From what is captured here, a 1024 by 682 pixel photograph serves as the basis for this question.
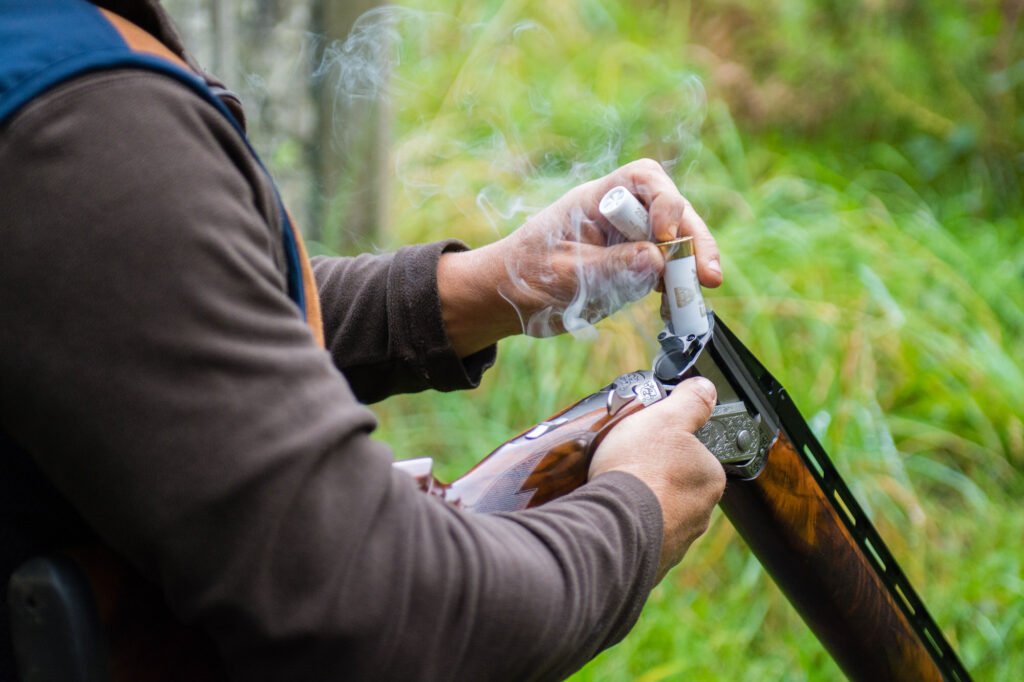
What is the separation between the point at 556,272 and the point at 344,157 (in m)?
2.19

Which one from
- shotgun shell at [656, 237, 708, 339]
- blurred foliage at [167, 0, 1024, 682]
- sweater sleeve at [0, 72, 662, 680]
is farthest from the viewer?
blurred foliage at [167, 0, 1024, 682]

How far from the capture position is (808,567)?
1.54 metres

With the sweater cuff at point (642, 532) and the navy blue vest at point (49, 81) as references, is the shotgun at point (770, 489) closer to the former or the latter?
the sweater cuff at point (642, 532)

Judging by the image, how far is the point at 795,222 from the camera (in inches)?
155

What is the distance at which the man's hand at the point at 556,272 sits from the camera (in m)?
1.53

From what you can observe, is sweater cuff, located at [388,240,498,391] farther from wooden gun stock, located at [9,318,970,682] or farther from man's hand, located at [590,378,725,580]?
man's hand, located at [590,378,725,580]

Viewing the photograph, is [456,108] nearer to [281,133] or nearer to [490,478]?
[281,133]

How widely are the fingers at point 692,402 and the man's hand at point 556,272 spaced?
0.21 m

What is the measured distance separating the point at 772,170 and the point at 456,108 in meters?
1.45

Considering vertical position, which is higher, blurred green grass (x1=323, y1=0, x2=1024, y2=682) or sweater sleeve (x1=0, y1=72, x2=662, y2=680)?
sweater sleeve (x1=0, y1=72, x2=662, y2=680)

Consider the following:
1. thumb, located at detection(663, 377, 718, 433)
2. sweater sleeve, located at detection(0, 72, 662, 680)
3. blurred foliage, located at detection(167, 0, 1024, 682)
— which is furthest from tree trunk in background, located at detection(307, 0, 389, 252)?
sweater sleeve, located at detection(0, 72, 662, 680)

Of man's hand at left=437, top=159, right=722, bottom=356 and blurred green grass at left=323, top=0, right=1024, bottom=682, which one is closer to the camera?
man's hand at left=437, top=159, right=722, bottom=356

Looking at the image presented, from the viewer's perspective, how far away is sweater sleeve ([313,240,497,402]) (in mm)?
1627

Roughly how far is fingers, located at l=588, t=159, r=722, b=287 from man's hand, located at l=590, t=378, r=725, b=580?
0.26 meters
